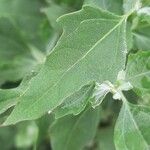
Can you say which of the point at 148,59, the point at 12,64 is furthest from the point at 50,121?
the point at 148,59

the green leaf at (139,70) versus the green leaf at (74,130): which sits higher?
the green leaf at (74,130)

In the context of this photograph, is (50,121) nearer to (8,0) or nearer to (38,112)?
(38,112)

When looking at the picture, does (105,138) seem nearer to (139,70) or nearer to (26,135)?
(26,135)

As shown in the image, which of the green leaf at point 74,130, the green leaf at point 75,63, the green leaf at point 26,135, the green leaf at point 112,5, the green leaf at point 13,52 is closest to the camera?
the green leaf at point 75,63

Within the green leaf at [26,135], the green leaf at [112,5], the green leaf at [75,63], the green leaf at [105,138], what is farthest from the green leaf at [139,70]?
the green leaf at [26,135]

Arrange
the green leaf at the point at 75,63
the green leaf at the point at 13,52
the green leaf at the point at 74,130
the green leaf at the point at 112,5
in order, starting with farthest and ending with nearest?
the green leaf at the point at 13,52 → the green leaf at the point at 74,130 → the green leaf at the point at 112,5 → the green leaf at the point at 75,63

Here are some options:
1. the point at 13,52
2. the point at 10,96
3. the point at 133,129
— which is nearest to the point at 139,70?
the point at 133,129

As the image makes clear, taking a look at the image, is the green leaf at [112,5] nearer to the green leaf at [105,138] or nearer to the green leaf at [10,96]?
the green leaf at [10,96]
